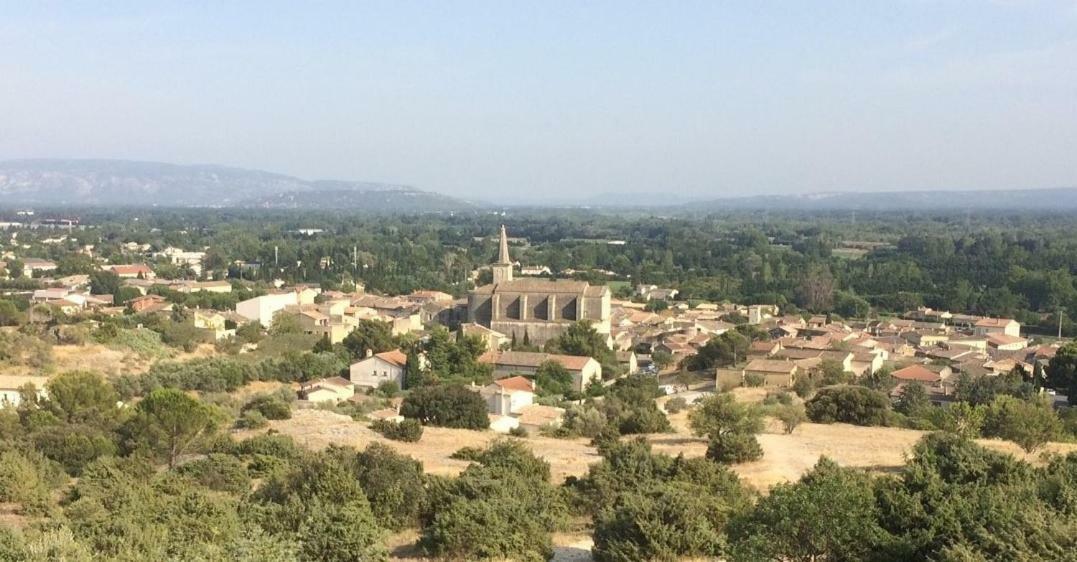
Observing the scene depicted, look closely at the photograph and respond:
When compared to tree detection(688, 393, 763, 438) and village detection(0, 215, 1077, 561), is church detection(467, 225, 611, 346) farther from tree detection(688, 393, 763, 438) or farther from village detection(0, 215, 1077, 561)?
tree detection(688, 393, 763, 438)

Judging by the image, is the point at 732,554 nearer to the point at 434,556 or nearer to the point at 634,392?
the point at 434,556

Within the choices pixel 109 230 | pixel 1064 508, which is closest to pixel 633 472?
pixel 1064 508

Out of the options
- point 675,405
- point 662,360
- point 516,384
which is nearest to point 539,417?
point 516,384

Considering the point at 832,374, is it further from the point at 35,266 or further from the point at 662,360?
the point at 35,266

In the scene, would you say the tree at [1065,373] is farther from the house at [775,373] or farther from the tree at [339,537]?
the tree at [339,537]

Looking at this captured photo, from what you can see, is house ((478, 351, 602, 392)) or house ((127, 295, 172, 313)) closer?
house ((478, 351, 602, 392))

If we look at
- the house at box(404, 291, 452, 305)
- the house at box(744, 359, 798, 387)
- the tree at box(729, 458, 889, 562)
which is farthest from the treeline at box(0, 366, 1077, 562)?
the house at box(404, 291, 452, 305)
